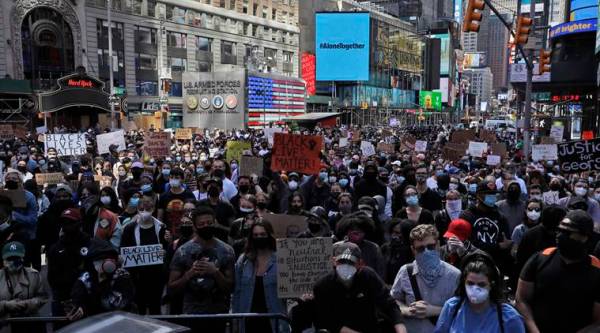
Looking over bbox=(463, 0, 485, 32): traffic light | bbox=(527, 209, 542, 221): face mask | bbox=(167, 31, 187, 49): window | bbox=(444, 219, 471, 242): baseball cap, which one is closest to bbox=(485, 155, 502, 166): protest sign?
bbox=(463, 0, 485, 32): traffic light

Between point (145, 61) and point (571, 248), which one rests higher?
point (145, 61)

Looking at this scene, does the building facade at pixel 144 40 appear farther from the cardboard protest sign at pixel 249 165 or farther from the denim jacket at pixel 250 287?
the denim jacket at pixel 250 287

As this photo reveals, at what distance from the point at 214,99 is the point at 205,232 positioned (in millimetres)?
39309

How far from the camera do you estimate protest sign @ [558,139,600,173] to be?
9.29m

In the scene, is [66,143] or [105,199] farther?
[66,143]

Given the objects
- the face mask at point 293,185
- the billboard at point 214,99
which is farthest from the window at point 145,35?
the face mask at point 293,185

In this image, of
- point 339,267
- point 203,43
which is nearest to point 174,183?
point 339,267

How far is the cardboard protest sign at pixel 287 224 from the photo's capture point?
6168 mm

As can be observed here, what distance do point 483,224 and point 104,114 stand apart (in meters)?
42.1

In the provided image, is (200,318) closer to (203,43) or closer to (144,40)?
(144,40)

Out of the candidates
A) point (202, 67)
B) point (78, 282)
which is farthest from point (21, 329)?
point (202, 67)

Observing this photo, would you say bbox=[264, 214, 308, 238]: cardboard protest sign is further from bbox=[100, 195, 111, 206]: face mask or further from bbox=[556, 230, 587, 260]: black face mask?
bbox=[100, 195, 111, 206]: face mask

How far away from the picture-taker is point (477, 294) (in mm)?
3488

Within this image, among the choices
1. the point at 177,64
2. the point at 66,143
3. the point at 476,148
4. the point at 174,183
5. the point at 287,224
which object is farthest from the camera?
the point at 177,64
